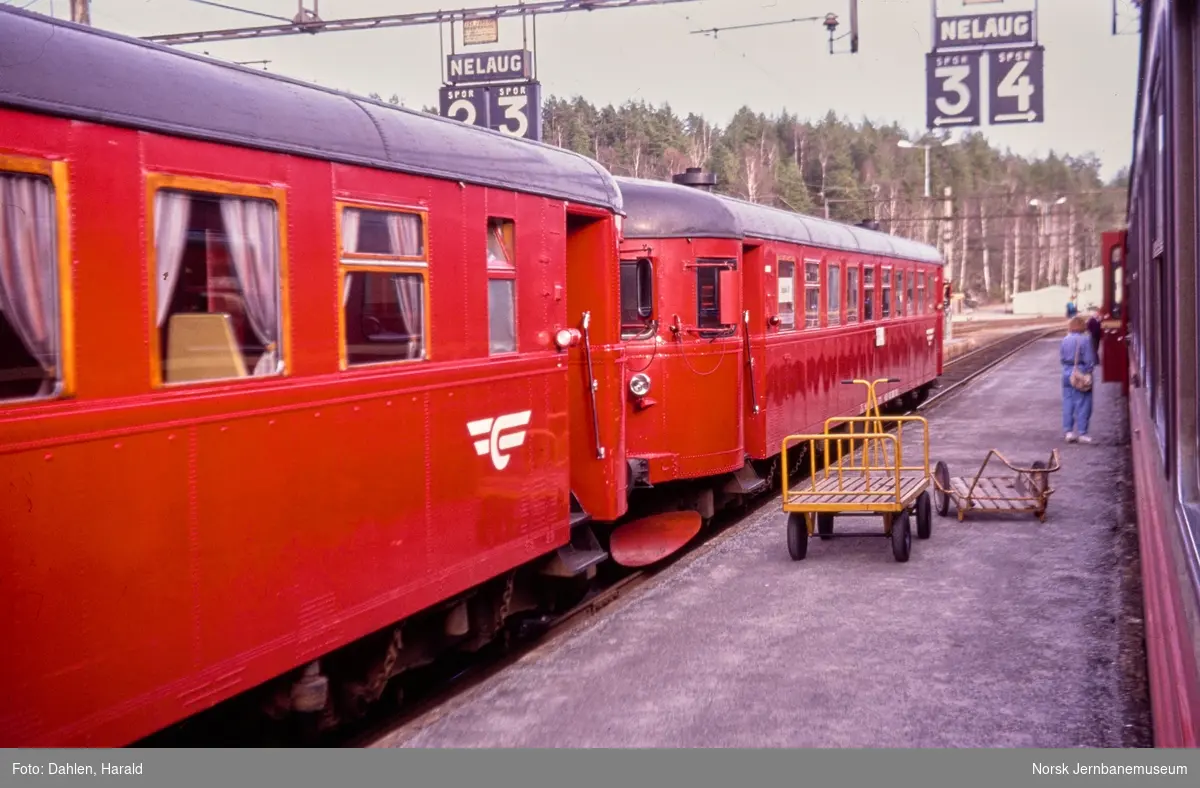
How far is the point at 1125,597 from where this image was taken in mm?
7879

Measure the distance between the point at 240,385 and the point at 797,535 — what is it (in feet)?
18.2

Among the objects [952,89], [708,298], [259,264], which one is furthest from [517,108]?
[259,264]

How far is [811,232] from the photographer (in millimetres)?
14992

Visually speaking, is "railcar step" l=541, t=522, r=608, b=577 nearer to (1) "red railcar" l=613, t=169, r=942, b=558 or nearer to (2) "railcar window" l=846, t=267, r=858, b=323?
(1) "red railcar" l=613, t=169, r=942, b=558

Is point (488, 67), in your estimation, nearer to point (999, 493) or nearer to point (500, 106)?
point (500, 106)

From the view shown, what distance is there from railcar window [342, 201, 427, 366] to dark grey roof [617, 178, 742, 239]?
199 inches

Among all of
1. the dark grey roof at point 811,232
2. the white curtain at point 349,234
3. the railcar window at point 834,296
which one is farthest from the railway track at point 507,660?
the railcar window at point 834,296

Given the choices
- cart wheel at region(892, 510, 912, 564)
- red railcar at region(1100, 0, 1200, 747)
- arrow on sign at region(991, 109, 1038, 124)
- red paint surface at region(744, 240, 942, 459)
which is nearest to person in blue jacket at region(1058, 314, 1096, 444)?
arrow on sign at region(991, 109, 1038, 124)

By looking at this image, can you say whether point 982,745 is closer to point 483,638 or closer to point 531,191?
point 483,638

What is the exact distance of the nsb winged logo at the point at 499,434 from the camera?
22.3 feet

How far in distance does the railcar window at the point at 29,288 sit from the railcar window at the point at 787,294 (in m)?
10.0

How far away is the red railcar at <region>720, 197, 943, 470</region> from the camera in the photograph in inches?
499

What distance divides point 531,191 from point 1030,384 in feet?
69.4

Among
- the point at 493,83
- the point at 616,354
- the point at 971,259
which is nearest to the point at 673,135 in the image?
the point at 493,83
